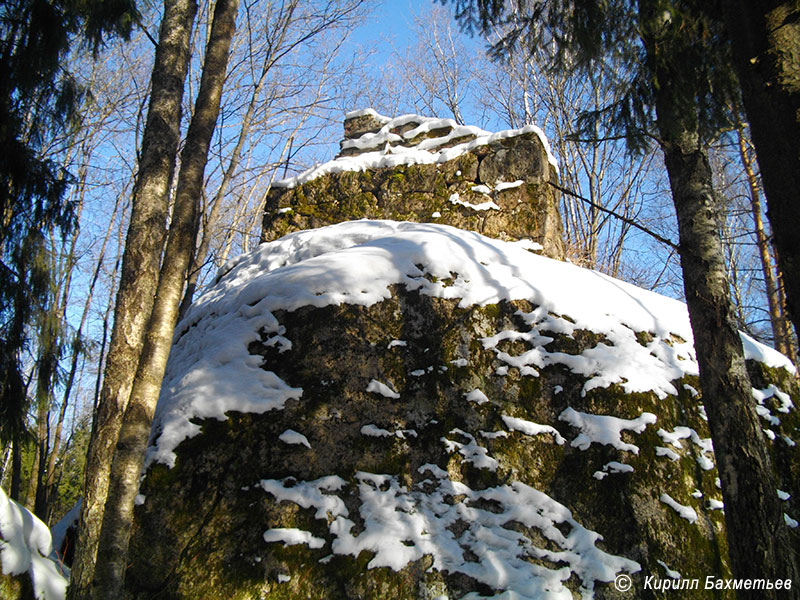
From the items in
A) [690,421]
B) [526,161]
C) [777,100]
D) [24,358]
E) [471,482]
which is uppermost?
[526,161]

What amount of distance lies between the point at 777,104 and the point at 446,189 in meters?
5.15

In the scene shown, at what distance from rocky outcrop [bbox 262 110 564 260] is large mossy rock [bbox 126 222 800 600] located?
2.09 metres

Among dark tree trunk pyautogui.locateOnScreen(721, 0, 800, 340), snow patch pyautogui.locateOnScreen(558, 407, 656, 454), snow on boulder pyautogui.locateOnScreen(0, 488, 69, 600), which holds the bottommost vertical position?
snow on boulder pyautogui.locateOnScreen(0, 488, 69, 600)

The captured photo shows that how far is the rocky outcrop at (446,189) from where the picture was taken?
6875 millimetres

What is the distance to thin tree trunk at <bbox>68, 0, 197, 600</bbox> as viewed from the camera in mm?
2955

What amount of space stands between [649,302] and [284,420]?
12.0 feet

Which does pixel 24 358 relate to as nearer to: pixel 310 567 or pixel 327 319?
pixel 327 319

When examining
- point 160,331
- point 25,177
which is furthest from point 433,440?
point 25,177

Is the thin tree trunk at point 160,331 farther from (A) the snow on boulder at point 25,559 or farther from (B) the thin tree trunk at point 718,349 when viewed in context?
(B) the thin tree trunk at point 718,349

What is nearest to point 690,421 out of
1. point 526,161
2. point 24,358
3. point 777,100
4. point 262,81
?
point 777,100

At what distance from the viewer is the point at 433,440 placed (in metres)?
Answer: 3.81

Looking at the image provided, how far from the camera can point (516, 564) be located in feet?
10.4

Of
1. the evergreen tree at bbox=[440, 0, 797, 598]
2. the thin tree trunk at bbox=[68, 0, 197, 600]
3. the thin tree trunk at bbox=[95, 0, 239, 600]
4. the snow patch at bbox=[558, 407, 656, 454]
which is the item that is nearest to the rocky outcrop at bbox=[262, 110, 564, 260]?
the evergreen tree at bbox=[440, 0, 797, 598]

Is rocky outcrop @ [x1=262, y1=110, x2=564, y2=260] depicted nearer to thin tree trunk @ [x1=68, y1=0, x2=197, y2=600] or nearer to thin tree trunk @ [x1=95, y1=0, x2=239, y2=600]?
thin tree trunk @ [x1=95, y1=0, x2=239, y2=600]
